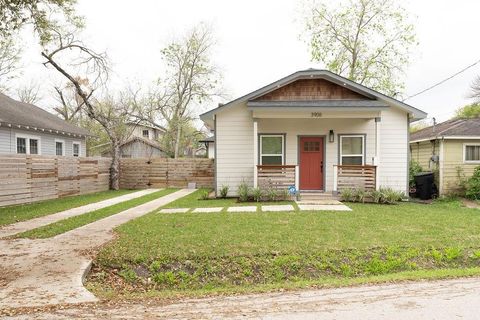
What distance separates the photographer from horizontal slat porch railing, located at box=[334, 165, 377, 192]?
13.0 m

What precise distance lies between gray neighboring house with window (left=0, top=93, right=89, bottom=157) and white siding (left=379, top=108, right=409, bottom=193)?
15346 mm

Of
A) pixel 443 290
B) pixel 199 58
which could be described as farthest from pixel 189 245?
pixel 199 58

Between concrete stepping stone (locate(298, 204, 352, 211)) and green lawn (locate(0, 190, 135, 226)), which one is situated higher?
concrete stepping stone (locate(298, 204, 352, 211))

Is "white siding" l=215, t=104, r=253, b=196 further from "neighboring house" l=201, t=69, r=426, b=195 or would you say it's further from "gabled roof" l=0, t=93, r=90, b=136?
"gabled roof" l=0, t=93, r=90, b=136

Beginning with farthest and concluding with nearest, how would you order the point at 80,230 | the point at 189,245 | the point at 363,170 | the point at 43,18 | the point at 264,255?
the point at 363,170
the point at 43,18
the point at 80,230
the point at 189,245
the point at 264,255

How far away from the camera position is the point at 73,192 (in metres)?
15.9

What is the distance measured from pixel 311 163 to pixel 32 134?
13935 mm

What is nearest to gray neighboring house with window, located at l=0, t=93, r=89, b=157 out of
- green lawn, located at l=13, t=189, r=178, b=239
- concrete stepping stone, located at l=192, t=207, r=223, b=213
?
green lawn, located at l=13, t=189, r=178, b=239

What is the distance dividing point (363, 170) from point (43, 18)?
11.2 meters

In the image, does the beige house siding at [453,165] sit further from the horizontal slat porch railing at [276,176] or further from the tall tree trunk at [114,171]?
the tall tree trunk at [114,171]

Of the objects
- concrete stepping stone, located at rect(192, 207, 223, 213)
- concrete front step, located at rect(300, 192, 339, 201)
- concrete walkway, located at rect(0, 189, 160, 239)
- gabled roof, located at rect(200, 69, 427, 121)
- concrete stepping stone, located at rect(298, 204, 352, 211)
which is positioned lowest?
concrete walkway, located at rect(0, 189, 160, 239)

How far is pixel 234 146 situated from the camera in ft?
45.2

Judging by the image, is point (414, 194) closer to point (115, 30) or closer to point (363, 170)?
point (363, 170)

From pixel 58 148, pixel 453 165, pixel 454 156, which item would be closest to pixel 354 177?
pixel 453 165
